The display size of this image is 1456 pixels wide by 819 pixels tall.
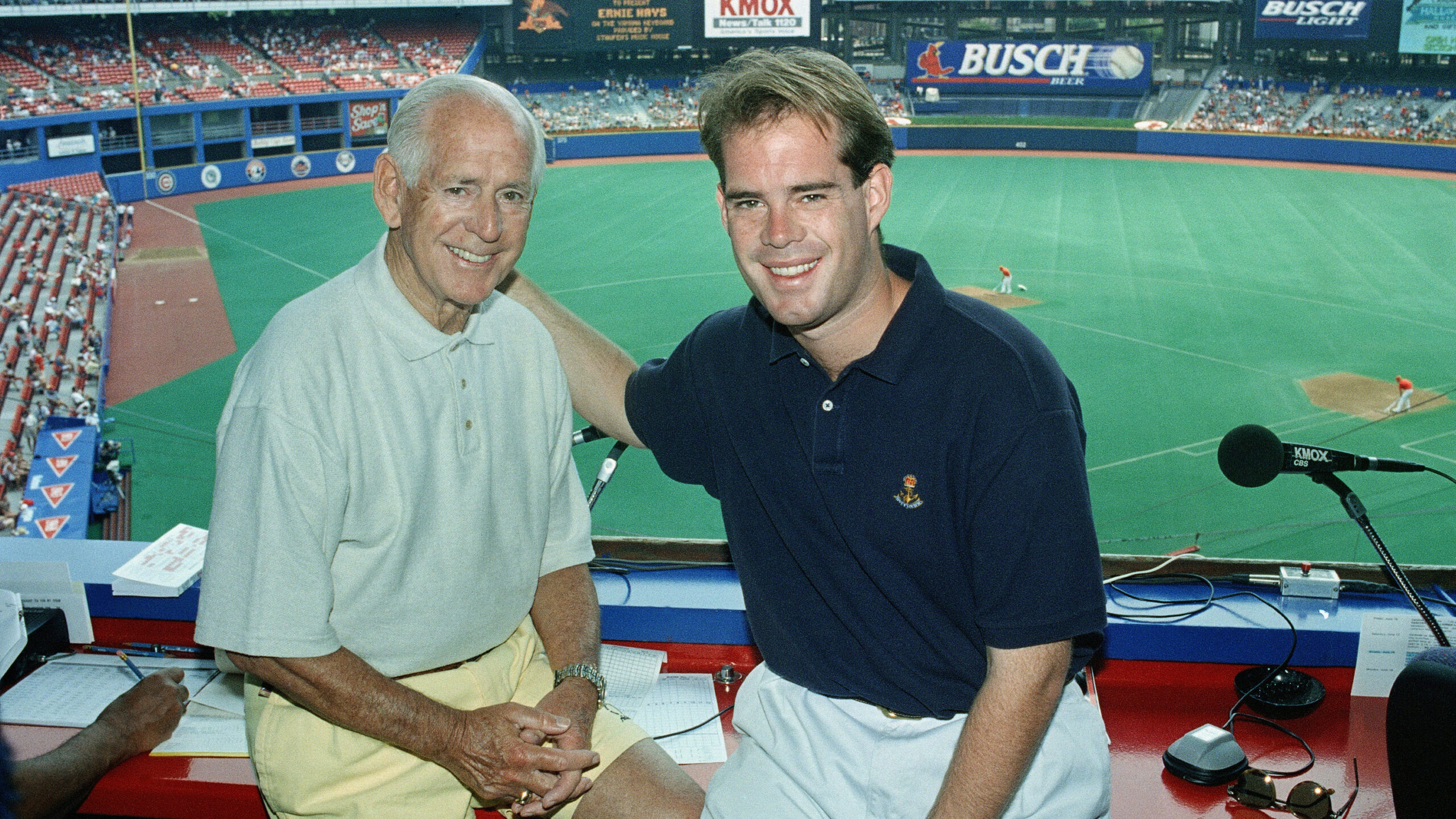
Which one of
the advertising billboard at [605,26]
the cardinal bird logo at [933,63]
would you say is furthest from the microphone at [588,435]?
the cardinal bird logo at [933,63]

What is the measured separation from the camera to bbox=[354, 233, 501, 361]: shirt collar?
229cm

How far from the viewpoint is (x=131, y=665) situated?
3.29 m

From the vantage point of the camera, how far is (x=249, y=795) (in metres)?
2.79

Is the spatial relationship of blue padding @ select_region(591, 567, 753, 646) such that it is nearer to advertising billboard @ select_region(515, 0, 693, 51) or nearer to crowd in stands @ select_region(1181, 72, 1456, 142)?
crowd in stands @ select_region(1181, 72, 1456, 142)

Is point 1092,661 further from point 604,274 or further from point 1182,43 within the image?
point 1182,43

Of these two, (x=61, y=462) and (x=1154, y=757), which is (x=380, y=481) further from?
(x=61, y=462)

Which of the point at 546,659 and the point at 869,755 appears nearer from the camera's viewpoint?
the point at 869,755

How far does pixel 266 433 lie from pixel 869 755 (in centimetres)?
127

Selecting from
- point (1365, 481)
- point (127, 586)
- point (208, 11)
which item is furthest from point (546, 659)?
point (208, 11)

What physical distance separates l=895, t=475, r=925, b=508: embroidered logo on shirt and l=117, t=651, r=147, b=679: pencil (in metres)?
2.29

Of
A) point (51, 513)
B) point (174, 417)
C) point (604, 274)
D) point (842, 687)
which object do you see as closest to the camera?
point (842, 687)

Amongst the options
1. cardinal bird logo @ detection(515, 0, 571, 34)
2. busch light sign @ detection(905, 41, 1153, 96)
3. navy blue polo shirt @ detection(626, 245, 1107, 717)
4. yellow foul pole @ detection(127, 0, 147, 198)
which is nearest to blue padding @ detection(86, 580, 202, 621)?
navy blue polo shirt @ detection(626, 245, 1107, 717)

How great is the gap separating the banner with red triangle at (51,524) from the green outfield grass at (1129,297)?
0.95m

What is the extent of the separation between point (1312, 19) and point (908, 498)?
39.5 metres
